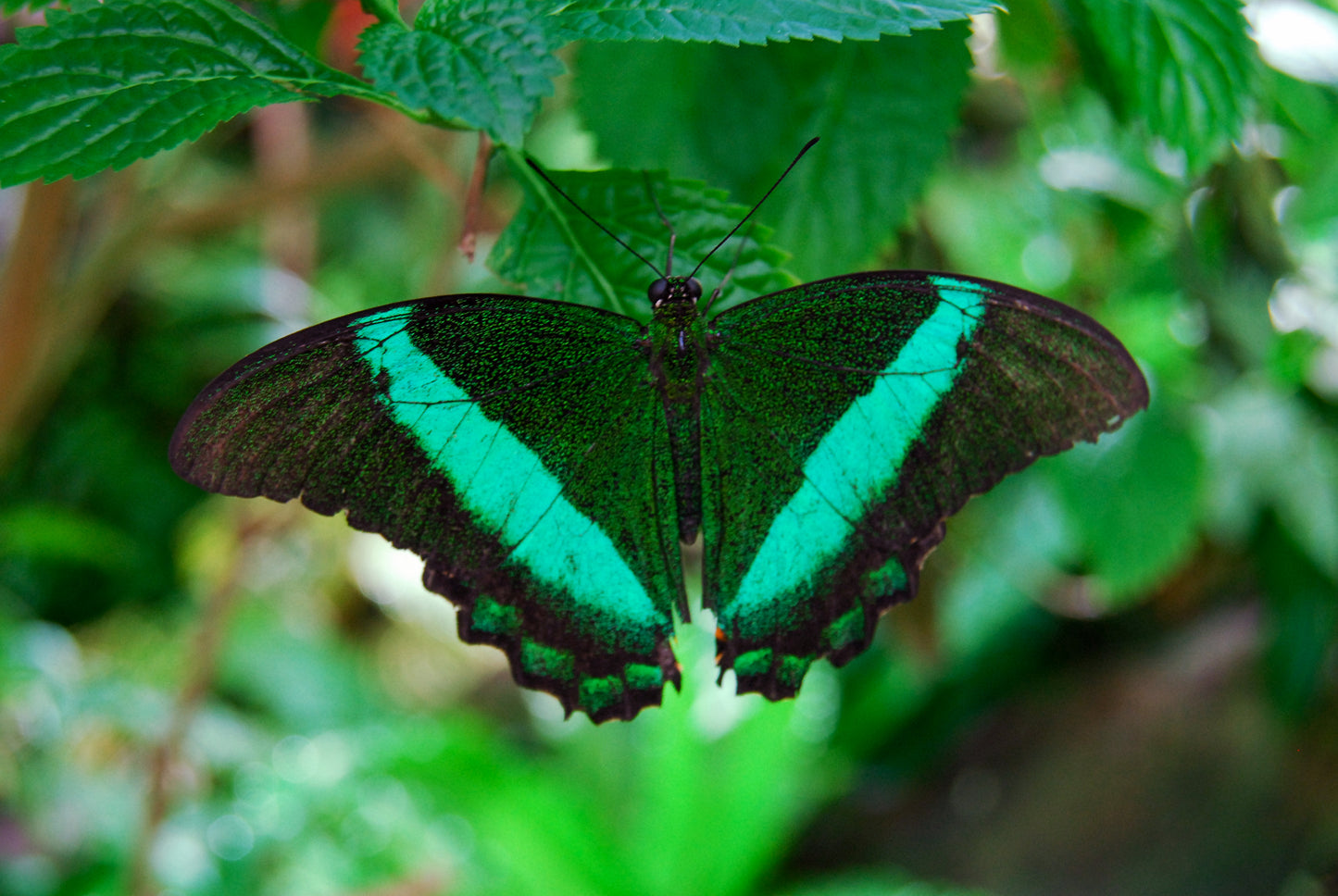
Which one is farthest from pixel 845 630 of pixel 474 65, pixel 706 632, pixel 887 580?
pixel 706 632

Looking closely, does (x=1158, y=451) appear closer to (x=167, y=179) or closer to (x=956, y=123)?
(x=956, y=123)

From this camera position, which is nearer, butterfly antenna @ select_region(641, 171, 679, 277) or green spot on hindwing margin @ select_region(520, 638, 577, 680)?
butterfly antenna @ select_region(641, 171, 679, 277)

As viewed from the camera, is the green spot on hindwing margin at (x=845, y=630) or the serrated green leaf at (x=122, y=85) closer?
the serrated green leaf at (x=122, y=85)

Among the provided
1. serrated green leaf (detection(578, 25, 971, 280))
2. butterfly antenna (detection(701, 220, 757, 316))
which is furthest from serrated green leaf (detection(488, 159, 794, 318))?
serrated green leaf (detection(578, 25, 971, 280))

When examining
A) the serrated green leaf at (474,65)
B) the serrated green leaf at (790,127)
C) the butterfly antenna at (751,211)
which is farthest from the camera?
the serrated green leaf at (790,127)

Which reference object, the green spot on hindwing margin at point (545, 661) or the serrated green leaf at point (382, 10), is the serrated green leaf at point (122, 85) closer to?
the serrated green leaf at point (382, 10)

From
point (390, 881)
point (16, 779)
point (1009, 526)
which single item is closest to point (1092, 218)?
point (1009, 526)

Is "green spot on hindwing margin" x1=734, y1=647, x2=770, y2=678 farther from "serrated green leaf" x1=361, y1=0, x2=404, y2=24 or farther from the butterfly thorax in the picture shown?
"serrated green leaf" x1=361, y1=0, x2=404, y2=24

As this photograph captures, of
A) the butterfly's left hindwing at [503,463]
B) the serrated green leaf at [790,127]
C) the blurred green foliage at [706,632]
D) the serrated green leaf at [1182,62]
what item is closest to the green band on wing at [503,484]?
the butterfly's left hindwing at [503,463]
